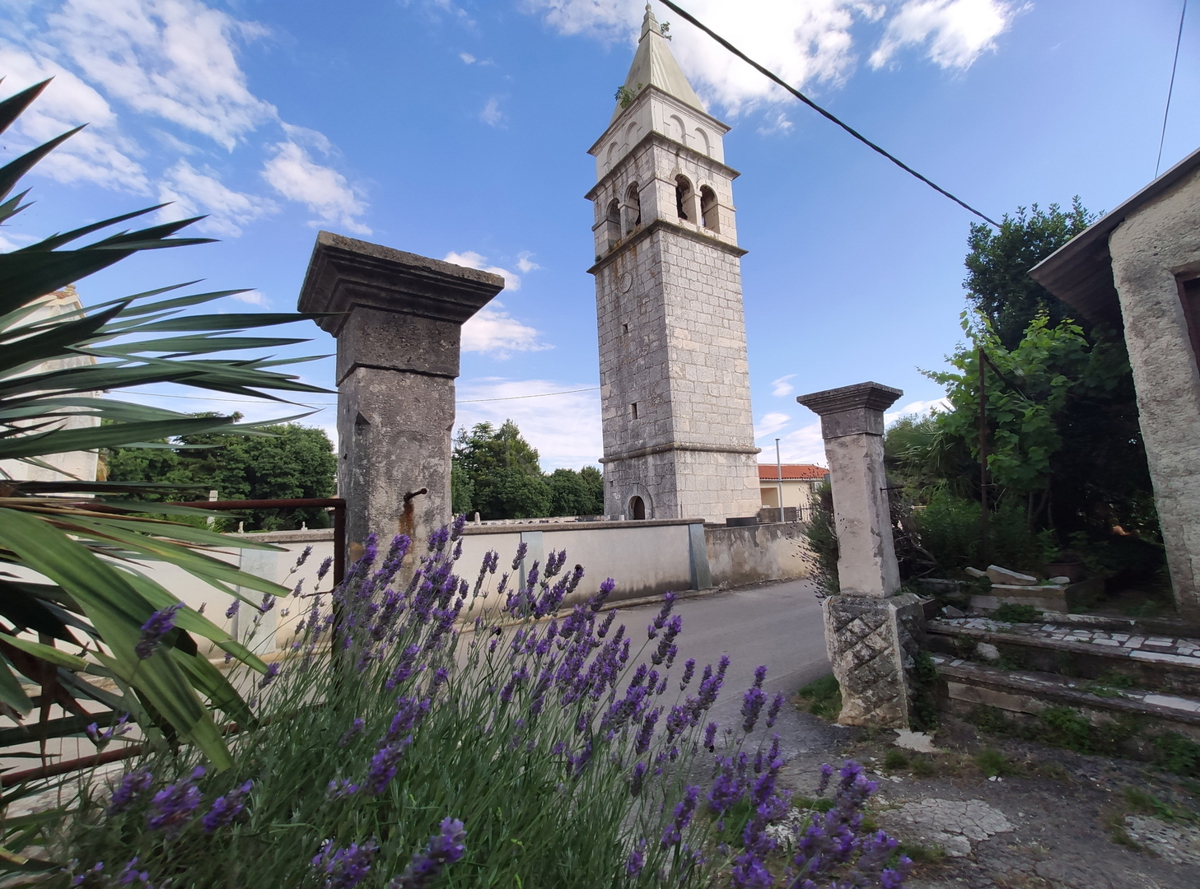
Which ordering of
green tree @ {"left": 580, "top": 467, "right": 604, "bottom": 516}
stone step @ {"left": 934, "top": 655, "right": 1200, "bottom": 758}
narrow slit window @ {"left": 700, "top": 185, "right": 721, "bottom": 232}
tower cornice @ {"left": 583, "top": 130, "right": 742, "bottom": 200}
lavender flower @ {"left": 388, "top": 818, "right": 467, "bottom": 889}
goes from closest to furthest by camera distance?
1. lavender flower @ {"left": 388, "top": 818, "right": 467, "bottom": 889}
2. stone step @ {"left": 934, "top": 655, "right": 1200, "bottom": 758}
3. tower cornice @ {"left": 583, "top": 130, "right": 742, "bottom": 200}
4. narrow slit window @ {"left": 700, "top": 185, "right": 721, "bottom": 232}
5. green tree @ {"left": 580, "top": 467, "right": 604, "bottom": 516}

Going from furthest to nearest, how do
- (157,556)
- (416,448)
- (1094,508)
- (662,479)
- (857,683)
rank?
(662,479), (1094,508), (857,683), (416,448), (157,556)

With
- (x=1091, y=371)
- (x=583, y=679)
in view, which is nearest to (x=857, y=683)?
(x=583, y=679)

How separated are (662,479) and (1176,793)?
10504mm

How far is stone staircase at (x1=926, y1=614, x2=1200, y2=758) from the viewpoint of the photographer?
2887 millimetres

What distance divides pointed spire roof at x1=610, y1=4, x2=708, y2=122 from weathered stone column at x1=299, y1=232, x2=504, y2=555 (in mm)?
15717

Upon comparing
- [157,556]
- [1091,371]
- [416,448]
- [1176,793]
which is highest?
[1091,371]

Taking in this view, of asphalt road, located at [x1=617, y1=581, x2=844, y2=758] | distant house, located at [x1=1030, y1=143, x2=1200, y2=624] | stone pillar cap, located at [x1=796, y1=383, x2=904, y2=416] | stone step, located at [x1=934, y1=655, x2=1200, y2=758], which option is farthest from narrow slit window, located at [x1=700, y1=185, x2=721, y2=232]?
stone step, located at [x1=934, y1=655, x2=1200, y2=758]

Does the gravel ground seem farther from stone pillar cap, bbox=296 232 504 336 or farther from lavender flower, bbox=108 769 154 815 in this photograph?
stone pillar cap, bbox=296 232 504 336

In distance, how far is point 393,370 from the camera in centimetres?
228

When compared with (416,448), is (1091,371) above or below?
above

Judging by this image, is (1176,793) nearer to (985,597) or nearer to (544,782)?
(985,597)

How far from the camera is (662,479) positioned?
42.6ft

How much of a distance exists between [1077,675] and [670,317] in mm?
10962

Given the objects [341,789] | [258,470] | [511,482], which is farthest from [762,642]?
[258,470]
